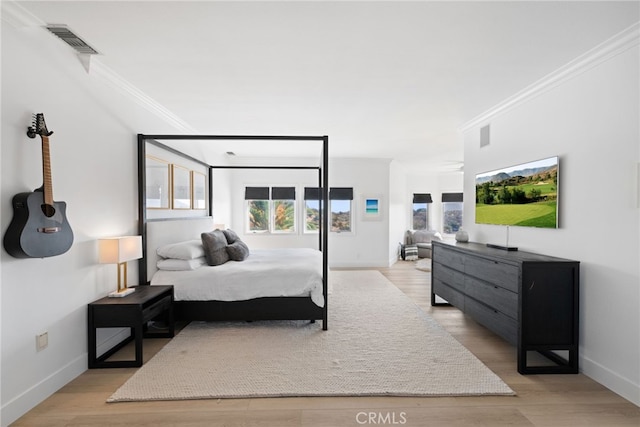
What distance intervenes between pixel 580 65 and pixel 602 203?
113cm

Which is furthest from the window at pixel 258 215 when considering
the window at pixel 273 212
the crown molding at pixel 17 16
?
the crown molding at pixel 17 16

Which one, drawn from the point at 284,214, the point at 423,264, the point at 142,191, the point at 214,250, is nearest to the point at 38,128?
the point at 142,191

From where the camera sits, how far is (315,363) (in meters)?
2.72

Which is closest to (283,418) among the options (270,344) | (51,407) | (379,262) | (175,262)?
(270,344)

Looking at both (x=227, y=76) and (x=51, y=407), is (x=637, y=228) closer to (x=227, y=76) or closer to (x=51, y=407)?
(x=227, y=76)

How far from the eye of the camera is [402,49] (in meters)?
2.39

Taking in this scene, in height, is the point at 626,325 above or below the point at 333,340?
above

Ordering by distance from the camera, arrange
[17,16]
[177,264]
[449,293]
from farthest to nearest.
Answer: [449,293] → [177,264] → [17,16]

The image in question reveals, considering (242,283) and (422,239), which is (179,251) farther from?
(422,239)

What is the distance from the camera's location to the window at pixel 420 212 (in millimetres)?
9398

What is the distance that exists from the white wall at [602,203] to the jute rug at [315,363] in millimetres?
844

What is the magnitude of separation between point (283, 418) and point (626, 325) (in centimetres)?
251

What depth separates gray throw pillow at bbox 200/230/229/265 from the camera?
3.91 m

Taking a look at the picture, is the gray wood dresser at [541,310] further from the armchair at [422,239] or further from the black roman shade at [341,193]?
the armchair at [422,239]
